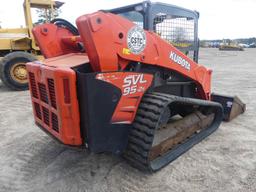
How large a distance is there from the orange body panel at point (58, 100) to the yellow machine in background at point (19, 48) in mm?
4823

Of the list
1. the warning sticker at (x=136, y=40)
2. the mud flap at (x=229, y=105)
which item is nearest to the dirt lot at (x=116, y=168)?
the mud flap at (x=229, y=105)

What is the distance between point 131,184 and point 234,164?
122cm

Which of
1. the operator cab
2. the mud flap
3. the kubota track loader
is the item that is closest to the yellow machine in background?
the kubota track loader

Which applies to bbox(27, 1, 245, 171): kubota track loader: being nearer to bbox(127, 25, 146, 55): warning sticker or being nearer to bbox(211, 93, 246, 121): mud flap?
bbox(127, 25, 146, 55): warning sticker

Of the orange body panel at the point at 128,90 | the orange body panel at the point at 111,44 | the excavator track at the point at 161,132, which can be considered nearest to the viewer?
the orange body panel at the point at 111,44

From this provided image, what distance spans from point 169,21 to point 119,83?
4.49ft

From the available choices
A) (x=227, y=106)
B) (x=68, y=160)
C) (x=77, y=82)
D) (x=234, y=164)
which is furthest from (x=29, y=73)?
(x=227, y=106)

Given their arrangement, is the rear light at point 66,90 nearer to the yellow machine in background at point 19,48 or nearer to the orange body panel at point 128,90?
the orange body panel at point 128,90

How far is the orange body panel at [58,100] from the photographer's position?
213 centimetres

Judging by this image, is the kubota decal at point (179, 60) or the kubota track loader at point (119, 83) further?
the kubota decal at point (179, 60)

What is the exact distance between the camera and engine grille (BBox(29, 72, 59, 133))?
91.7 inches

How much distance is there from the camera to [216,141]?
135 inches

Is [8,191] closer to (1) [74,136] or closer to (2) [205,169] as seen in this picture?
(1) [74,136]

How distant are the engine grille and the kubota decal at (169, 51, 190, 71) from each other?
1357 millimetres
